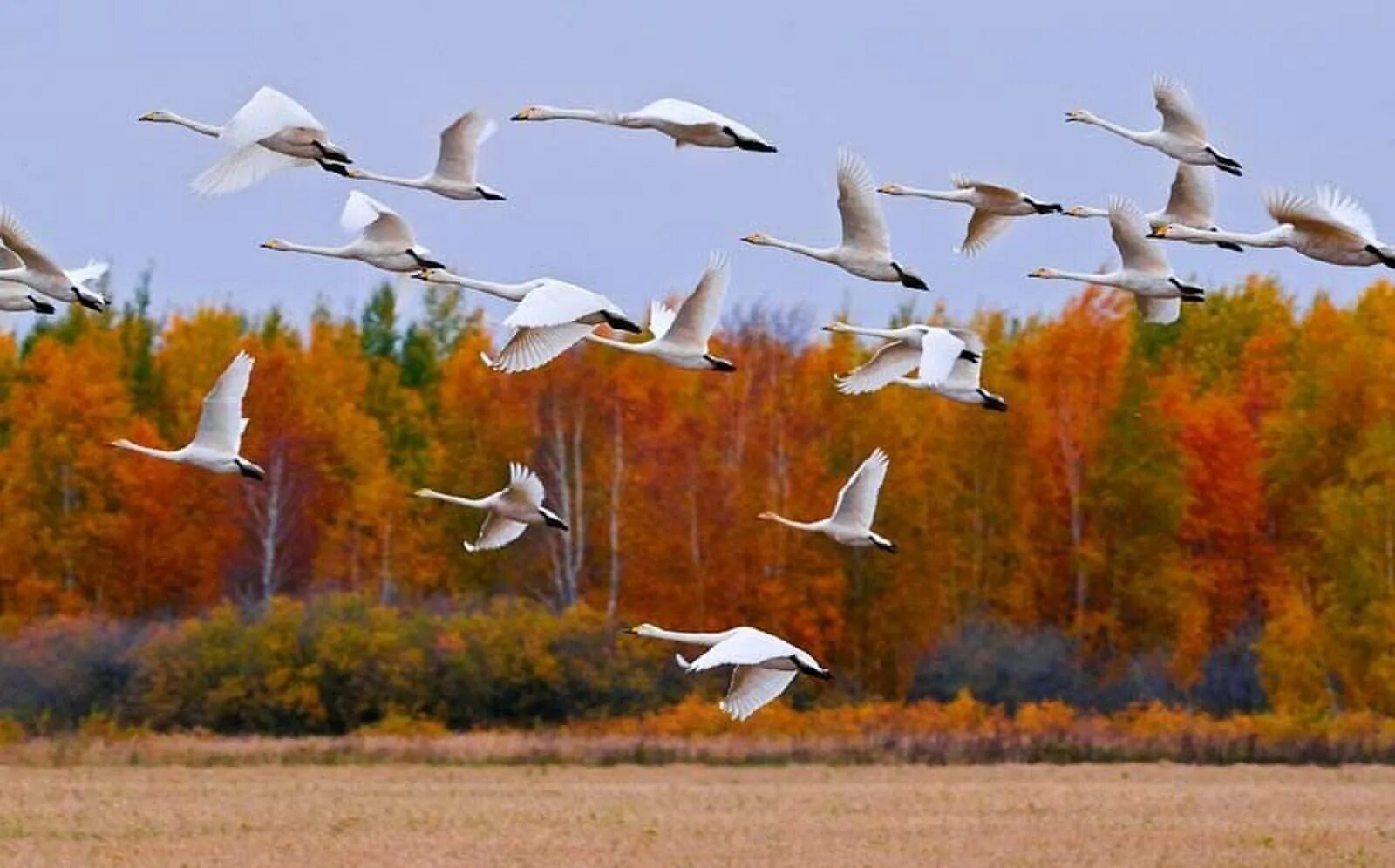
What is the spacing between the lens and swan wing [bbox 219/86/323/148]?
20.0 m

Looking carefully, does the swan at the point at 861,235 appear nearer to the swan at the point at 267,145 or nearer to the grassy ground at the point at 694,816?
the swan at the point at 267,145

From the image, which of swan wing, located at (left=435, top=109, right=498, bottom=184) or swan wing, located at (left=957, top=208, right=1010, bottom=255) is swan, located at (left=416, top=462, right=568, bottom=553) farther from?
swan wing, located at (left=957, top=208, right=1010, bottom=255)

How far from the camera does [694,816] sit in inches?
1308

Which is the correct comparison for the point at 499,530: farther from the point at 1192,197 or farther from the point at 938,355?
the point at 1192,197

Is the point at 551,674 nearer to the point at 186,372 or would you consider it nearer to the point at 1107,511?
the point at 1107,511

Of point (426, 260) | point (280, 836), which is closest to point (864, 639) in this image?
point (280, 836)

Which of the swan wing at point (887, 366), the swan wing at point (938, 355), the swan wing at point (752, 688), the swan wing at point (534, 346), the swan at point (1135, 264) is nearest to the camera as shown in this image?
the swan wing at point (938, 355)

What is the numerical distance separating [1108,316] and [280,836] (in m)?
36.8

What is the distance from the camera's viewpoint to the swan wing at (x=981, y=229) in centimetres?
2430

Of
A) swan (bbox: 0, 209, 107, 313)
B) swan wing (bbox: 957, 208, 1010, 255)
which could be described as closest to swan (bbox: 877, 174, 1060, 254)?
swan wing (bbox: 957, 208, 1010, 255)

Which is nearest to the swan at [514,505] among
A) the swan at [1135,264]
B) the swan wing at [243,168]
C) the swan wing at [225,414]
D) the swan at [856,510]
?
the swan wing at [225,414]

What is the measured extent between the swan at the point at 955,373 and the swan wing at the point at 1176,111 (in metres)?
2.02

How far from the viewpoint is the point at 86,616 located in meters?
58.1

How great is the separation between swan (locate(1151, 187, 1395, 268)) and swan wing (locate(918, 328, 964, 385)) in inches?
85.2
